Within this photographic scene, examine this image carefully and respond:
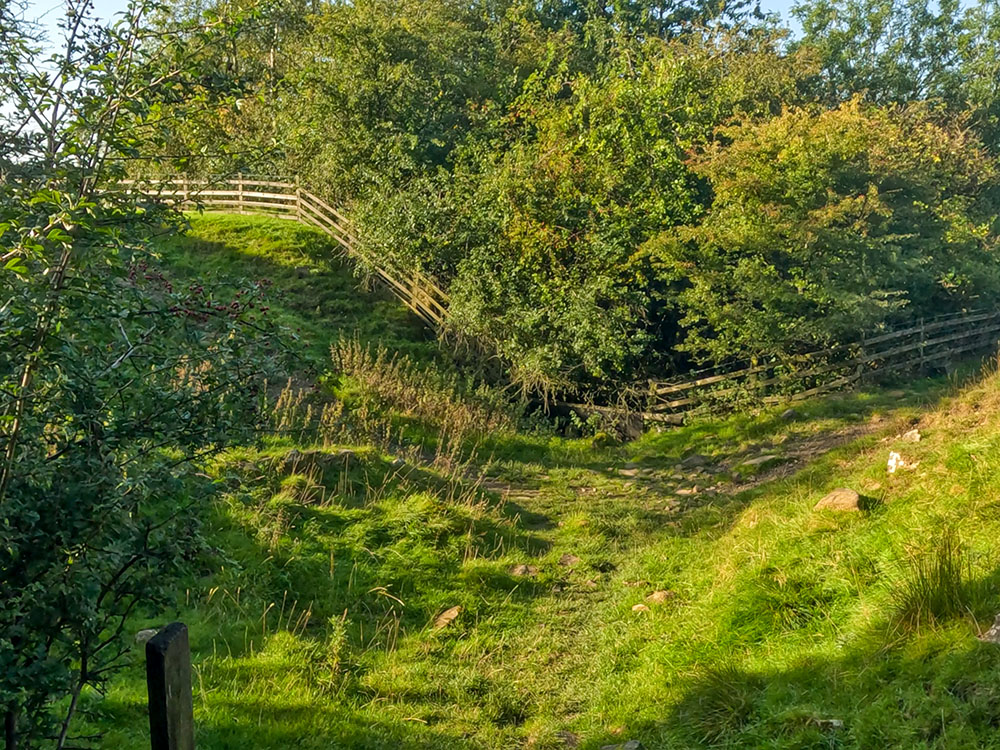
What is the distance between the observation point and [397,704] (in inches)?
218

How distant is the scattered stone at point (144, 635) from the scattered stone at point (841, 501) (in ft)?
19.2

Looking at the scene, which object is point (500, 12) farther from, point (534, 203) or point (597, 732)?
point (597, 732)

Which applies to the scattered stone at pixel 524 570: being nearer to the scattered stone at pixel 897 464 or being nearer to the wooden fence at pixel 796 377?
the scattered stone at pixel 897 464

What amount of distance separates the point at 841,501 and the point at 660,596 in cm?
187

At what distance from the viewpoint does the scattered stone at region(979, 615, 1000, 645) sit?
4.28 metres

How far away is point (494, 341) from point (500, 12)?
1791 cm

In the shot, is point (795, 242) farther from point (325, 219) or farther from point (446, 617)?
point (325, 219)

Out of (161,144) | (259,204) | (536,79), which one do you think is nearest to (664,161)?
(536,79)

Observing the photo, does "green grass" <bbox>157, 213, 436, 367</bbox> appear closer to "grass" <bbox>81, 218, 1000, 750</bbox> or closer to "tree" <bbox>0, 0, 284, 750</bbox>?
"grass" <bbox>81, 218, 1000, 750</bbox>

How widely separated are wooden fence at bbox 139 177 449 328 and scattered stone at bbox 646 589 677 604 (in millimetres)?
10560

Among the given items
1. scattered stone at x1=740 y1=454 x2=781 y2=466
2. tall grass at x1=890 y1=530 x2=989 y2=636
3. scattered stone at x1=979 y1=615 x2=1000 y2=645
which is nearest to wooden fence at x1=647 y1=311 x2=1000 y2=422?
scattered stone at x1=740 y1=454 x2=781 y2=466

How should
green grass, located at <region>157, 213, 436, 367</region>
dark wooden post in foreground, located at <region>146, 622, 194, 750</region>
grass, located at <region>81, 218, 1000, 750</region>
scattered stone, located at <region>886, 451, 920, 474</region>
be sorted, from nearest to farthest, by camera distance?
dark wooden post in foreground, located at <region>146, 622, 194, 750</region> → grass, located at <region>81, 218, 1000, 750</region> → scattered stone, located at <region>886, 451, 920, 474</region> → green grass, located at <region>157, 213, 436, 367</region>

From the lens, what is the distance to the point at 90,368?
9.72 ft

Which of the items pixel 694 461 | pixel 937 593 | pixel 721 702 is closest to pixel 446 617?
pixel 721 702
